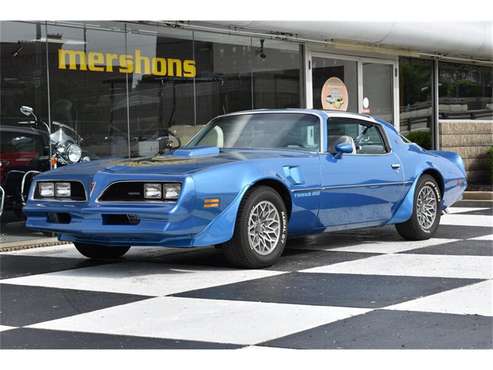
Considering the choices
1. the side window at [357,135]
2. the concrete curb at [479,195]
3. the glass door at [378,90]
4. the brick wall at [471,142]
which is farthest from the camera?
the brick wall at [471,142]

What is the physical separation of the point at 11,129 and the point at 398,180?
175 inches

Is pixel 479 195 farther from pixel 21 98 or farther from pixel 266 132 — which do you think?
pixel 21 98

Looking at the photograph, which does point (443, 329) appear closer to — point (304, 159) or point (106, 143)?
point (304, 159)

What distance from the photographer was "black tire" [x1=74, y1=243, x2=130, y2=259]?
7508mm

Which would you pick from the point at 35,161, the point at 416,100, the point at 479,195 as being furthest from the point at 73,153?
the point at 416,100

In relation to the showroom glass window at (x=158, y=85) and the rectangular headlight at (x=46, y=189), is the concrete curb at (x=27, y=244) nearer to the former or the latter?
the rectangular headlight at (x=46, y=189)

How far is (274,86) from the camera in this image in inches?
518

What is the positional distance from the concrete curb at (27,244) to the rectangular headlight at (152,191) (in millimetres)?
2943

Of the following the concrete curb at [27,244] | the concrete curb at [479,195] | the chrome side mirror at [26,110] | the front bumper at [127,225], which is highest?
the chrome side mirror at [26,110]

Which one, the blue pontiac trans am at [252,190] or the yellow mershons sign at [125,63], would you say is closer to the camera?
the blue pontiac trans am at [252,190]

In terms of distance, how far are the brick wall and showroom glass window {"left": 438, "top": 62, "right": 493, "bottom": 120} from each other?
0.19 metres

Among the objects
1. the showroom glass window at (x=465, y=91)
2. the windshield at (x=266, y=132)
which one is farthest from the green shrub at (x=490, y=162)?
the windshield at (x=266, y=132)

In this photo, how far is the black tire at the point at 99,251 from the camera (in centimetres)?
751
